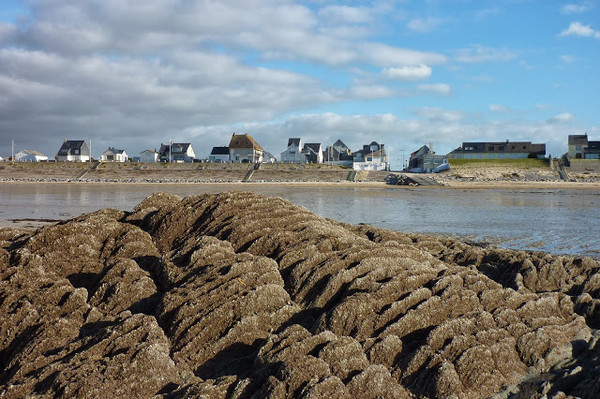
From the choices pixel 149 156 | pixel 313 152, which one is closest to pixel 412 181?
pixel 313 152

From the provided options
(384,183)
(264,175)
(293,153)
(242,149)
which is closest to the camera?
(384,183)

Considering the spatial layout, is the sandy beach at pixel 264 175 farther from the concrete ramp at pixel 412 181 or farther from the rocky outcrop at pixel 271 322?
the rocky outcrop at pixel 271 322

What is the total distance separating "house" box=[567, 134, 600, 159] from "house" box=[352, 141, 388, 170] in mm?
34861

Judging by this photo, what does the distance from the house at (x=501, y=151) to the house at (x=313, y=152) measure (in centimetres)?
2792

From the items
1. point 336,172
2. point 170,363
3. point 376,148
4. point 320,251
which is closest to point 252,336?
point 170,363

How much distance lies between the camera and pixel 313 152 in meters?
110

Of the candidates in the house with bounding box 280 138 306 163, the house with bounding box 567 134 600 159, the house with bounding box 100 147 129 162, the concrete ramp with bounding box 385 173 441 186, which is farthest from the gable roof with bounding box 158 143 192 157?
the house with bounding box 567 134 600 159

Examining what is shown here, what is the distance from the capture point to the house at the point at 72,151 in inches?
4259

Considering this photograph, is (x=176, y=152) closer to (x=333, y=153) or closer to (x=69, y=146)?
(x=69, y=146)

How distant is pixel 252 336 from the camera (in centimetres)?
581

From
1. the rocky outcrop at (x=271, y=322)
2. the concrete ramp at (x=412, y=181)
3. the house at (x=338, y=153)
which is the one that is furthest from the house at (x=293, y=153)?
the rocky outcrop at (x=271, y=322)

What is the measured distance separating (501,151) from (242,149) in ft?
168

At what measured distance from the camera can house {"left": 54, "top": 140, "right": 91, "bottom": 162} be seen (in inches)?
4259

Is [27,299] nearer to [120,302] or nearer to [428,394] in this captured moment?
[120,302]
